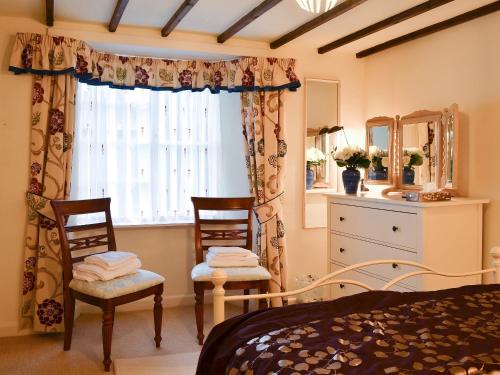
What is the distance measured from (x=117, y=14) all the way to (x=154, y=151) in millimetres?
1225

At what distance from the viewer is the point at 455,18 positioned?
3.22m

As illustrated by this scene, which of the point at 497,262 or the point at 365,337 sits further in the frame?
the point at 497,262

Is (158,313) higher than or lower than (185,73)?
lower

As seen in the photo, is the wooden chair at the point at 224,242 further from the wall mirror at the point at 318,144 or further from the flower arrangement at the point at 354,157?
the flower arrangement at the point at 354,157

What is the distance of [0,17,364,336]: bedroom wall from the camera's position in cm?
336

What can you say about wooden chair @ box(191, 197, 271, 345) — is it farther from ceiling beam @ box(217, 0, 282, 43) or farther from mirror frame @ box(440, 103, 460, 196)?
mirror frame @ box(440, 103, 460, 196)

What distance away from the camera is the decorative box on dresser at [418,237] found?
9.45ft

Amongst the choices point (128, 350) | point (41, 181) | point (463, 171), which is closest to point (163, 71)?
point (41, 181)

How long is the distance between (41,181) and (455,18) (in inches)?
124

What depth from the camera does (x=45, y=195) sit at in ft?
11.0

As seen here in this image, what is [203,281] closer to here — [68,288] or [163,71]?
[68,288]

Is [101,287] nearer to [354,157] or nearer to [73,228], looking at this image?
[73,228]

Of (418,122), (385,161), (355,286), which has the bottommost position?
(355,286)

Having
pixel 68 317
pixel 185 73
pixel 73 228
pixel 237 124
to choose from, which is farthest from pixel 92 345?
pixel 185 73
